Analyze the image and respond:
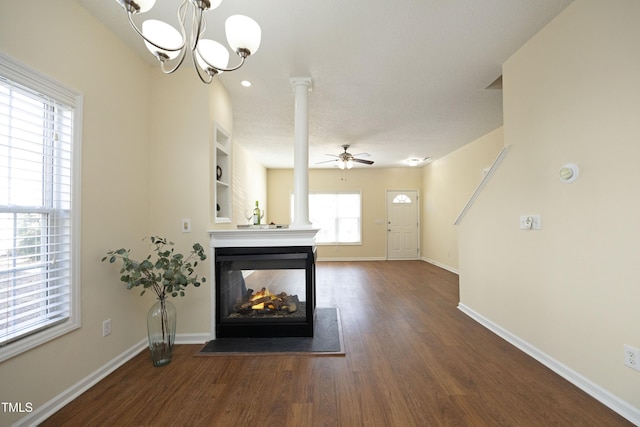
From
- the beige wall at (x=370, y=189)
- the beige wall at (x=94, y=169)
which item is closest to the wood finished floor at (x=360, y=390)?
the beige wall at (x=94, y=169)

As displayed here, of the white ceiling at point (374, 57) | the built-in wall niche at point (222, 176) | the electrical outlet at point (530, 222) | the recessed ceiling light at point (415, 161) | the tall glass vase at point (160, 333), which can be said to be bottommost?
the tall glass vase at point (160, 333)

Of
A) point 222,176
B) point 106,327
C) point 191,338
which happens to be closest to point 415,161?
point 222,176

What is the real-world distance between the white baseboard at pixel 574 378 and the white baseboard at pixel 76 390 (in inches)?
130

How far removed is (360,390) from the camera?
176 cm

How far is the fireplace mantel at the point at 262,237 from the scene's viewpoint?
2.51 meters

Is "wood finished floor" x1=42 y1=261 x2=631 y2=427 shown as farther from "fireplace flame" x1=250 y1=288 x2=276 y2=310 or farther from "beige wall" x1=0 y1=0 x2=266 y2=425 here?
"fireplace flame" x1=250 y1=288 x2=276 y2=310

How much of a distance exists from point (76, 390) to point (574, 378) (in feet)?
10.9

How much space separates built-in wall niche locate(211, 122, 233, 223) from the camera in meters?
2.73

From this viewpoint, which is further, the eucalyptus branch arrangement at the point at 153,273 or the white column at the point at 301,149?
the white column at the point at 301,149

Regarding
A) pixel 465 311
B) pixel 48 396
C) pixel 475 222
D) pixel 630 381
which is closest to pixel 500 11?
pixel 475 222

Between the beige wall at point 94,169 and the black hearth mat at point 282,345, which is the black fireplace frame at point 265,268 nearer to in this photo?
the black hearth mat at point 282,345

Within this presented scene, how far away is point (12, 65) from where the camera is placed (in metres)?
1.39

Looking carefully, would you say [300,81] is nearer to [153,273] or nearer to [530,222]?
[153,273]

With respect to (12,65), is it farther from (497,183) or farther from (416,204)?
(416,204)
